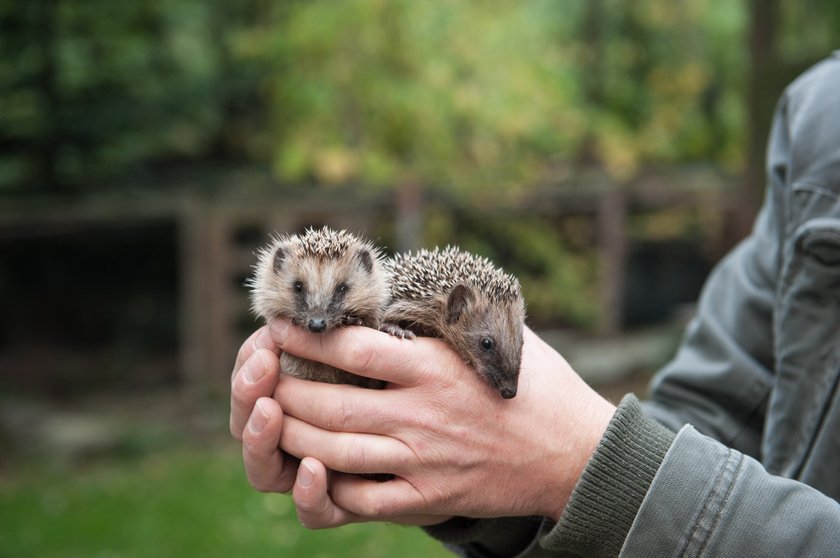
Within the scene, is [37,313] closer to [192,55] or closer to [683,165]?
[192,55]

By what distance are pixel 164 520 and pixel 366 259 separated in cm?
496

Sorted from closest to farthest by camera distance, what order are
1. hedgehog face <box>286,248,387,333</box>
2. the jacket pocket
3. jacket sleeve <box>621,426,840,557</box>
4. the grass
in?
jacket sleeve <box>621,426,840,557</box> < the jacket pocket < hedgehog face <box>286,248,387,333</box> < the grass

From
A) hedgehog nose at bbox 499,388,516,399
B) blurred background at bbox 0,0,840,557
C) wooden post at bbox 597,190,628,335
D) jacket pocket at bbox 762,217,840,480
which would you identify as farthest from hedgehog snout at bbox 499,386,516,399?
wooden post at bbox 597,190,628,335

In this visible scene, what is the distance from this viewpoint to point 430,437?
2.01m

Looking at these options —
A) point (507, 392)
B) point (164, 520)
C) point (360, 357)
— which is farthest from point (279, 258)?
point (164, 520)

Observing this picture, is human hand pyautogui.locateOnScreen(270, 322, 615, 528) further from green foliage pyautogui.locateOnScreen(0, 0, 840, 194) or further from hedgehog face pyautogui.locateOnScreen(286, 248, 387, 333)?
green foliage pyautogui.locateOnScreen(0, 0, 840, 194)

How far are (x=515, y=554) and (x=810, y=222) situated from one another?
1.17 meters

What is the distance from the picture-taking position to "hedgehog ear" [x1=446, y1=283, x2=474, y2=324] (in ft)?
8.32

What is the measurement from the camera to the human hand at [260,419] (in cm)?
210

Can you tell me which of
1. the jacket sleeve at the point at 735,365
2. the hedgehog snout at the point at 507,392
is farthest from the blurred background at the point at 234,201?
the hedgehog snout at the point at 507,392

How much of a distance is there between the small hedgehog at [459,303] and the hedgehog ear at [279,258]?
1.16 feet

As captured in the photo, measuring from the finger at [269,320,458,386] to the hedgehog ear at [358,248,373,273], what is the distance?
1.57 feet

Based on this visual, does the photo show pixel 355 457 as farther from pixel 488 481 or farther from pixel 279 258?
pixel 279 258

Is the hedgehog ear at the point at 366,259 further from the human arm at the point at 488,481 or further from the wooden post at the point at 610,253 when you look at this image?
the wooden post at the point at 610,253
